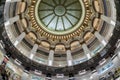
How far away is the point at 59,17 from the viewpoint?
4372 centimetres

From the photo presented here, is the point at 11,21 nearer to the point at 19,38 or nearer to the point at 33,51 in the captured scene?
the point at 19,38

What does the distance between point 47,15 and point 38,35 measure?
3318 mm

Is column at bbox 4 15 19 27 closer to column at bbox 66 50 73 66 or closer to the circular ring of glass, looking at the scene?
the circular ring of glass

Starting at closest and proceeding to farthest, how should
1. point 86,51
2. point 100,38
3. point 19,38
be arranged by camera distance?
1. point 100,38
2. point 19,38
3. point 86,51

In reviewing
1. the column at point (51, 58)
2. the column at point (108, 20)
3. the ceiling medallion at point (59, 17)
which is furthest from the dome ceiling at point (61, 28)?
the column at point (108, 20)

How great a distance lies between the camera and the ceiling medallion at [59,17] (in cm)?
4228

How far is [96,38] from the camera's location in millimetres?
39375

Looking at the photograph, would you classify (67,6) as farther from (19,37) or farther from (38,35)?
(19,37)

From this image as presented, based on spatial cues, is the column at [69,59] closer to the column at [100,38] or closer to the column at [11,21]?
the column at [100,38]

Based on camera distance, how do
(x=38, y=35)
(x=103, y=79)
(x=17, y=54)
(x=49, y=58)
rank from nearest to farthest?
1. (x=103, y=79)
2. (x=17, y=54)
3. (x=49, y=58)
4. (x=38, y=35)

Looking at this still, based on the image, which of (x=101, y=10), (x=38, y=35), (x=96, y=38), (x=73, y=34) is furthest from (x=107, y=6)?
(x=38, y=35)

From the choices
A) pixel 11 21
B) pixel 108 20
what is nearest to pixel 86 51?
pixel 108 20

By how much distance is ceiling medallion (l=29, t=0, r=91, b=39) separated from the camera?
139ft

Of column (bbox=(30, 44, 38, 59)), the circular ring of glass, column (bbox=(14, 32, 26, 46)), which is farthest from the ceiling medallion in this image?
column (bbox=(14, 32, 26, 46))
